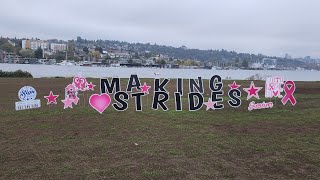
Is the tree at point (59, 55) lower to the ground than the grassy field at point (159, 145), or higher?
higher

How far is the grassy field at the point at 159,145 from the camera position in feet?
22.9

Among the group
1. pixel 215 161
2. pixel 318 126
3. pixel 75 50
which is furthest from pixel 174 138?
pixel 75 50

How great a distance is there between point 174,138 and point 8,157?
423cm

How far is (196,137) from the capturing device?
1008cm

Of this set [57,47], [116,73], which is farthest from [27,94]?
[57,47]

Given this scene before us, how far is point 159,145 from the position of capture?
9.11 m

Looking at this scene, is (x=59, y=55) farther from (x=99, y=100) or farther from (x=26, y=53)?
(x=99, y=100)

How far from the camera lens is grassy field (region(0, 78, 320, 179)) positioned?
22.9ft

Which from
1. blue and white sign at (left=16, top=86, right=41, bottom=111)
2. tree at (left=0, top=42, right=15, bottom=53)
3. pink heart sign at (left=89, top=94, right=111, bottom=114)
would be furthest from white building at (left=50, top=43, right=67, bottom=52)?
pink heart sign at (left=89, top=94, right=111, bottom=114)

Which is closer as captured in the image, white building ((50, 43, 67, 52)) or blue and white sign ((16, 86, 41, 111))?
blue and white sign ((16, 86, 41, 111))

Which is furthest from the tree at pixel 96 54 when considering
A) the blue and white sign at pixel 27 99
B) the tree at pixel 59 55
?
the blue and white sign at pixel 27 99

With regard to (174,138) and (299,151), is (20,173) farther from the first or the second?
(299,151)

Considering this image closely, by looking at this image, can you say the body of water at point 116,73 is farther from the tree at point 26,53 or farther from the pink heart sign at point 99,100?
the pink heart sign at point 99,100

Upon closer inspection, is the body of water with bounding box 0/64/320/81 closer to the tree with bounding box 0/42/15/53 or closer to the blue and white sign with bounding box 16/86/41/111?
the tree with bounding box 0/42/15/53
